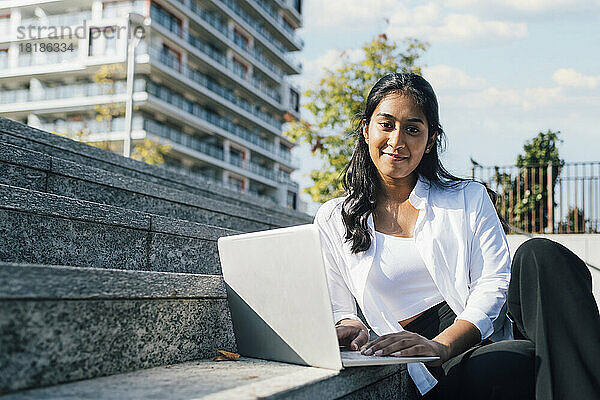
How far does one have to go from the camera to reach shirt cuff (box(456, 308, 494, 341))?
2.12 meters

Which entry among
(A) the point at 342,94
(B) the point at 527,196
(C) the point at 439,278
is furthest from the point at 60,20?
(C) the point at 439,278

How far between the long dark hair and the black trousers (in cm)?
71

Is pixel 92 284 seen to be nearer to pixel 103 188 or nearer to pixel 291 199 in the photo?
pixel 103 188

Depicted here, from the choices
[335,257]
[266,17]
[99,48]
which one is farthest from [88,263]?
[266,17]

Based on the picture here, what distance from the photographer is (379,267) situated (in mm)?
2482

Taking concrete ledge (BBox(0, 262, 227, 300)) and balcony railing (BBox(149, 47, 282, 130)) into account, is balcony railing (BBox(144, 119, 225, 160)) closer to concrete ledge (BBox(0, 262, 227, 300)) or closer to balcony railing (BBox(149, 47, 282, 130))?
balcony railing (BBox(149, 47, 282, 130))

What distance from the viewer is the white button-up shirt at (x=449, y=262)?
2205mm

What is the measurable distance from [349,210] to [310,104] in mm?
12337

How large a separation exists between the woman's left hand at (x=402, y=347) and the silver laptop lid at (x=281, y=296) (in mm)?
258

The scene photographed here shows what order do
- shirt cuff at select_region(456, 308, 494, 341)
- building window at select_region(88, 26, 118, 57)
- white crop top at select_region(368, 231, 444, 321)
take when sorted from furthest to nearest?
1. building window at select_region(88, 26, 118, 57)
2. white crop top at select_region(368, 231, 444, 321)
3. shirt cuff at select_region(456, 308, 494, 341)

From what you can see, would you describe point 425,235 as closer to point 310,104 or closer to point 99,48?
point 310,104

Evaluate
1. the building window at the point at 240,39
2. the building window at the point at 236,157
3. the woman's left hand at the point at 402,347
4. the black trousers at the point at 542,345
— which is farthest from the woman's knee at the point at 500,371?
the building window at the point at 240,39

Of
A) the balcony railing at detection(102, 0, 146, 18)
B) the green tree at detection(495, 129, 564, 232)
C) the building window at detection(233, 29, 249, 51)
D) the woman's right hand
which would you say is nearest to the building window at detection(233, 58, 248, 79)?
the building window at detection(233, 29, 249, 51)

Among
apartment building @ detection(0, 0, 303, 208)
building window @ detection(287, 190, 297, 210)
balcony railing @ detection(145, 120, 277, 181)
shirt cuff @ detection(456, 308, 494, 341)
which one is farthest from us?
building window @ detection(287, 190, 297, 210)
